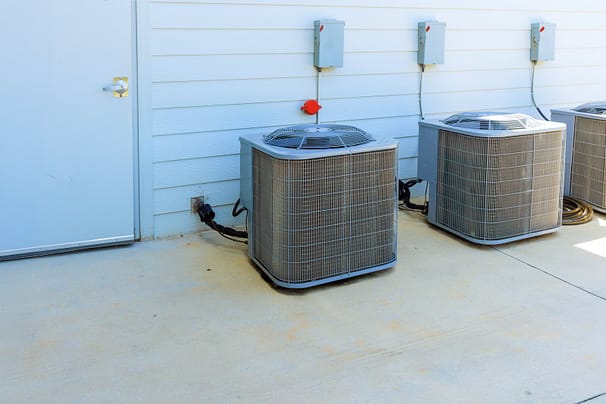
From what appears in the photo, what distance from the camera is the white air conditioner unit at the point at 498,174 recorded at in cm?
365

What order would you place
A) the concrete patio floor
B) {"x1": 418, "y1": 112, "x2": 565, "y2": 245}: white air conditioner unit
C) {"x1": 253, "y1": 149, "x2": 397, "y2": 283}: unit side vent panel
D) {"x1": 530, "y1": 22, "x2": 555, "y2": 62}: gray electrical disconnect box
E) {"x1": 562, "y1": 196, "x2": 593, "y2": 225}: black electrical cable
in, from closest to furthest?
the concrete patio floor → {"x1": 253, "y1": 149, "x2": 397, "y2": 283}: unit side vent panel → {"x1": 418, "y1": 112, "x2": 565, "y2": 245}: white air conditioner unit → {"x1": 562, "y1": 196, "x2": 593, "y2": 225}: black electrical cable → {"x1": 530, "y1": 22, "x2": 555, "y2": 62}: gray electrical disconnect box

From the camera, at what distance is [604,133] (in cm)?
426

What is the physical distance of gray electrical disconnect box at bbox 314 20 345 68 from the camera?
398cm

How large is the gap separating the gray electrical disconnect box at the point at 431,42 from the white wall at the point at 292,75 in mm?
68

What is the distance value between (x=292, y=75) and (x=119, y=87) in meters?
1.10

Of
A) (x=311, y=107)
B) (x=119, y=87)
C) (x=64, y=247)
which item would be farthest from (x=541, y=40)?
(x=64, y=247)

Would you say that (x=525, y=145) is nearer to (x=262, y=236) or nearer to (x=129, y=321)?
(x=262, y=236)

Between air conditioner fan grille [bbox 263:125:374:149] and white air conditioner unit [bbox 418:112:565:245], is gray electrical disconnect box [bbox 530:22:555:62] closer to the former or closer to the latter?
white air conditioner unit [bbox 418:112:565:245]

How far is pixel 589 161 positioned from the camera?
442 centimetres

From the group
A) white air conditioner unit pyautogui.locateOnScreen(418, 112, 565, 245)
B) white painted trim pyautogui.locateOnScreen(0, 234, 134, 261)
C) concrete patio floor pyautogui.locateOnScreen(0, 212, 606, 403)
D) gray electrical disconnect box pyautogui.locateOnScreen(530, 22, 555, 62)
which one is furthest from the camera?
gray electrical disconnect box pyautogui.locateOnScreen(530, 22, 555, 62)

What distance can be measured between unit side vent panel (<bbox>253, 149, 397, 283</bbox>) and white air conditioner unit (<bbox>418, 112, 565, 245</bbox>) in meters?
0.66

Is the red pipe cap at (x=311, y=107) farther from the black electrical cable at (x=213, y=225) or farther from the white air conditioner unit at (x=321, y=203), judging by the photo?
the black electrical cable at (x=213, y=225)

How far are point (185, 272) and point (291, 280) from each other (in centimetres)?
62

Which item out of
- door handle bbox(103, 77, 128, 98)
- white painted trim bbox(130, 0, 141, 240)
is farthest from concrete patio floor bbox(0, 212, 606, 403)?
door handle bbox(103, 77, 128, 98)
